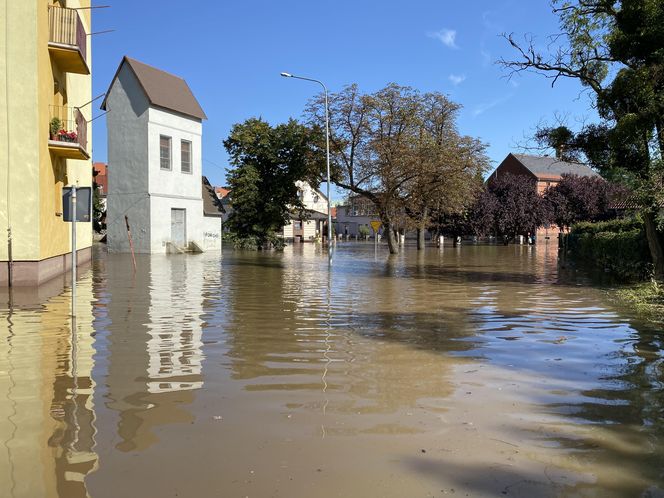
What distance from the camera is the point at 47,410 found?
5.18 m

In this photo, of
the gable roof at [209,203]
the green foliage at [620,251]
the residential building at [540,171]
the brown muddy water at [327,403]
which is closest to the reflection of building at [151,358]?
the brown muddy water at [327,403]

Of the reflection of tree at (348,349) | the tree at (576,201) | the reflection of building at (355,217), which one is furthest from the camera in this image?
the tree at (576,201)

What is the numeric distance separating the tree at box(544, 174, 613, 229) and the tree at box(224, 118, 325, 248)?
131 feet

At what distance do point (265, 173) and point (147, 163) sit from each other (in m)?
12.3

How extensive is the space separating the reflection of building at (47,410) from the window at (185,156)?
2789 centimetres

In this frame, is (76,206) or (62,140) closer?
(76,206)

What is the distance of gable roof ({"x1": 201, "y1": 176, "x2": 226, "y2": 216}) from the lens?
40125mm

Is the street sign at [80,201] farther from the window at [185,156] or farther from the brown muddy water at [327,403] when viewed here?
the window at [185,156]

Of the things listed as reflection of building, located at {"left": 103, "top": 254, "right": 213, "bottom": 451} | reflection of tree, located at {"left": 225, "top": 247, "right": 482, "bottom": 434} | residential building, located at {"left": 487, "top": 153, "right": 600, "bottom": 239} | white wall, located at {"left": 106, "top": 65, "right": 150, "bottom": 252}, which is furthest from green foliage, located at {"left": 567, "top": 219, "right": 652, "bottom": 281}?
residential building, located at {"left": 487, "top": 153, "right": 600, "bottom": 239}

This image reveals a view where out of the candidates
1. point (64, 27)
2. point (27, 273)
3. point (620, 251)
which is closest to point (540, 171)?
point (620, 251)

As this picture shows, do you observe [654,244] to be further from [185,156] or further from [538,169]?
[538,169]

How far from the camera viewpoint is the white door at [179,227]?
116 ft

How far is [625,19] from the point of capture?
1595cm

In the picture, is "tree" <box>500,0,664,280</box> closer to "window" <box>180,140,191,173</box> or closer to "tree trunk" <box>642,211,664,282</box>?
"tree trunk" <box>642,211,664,282</box>
